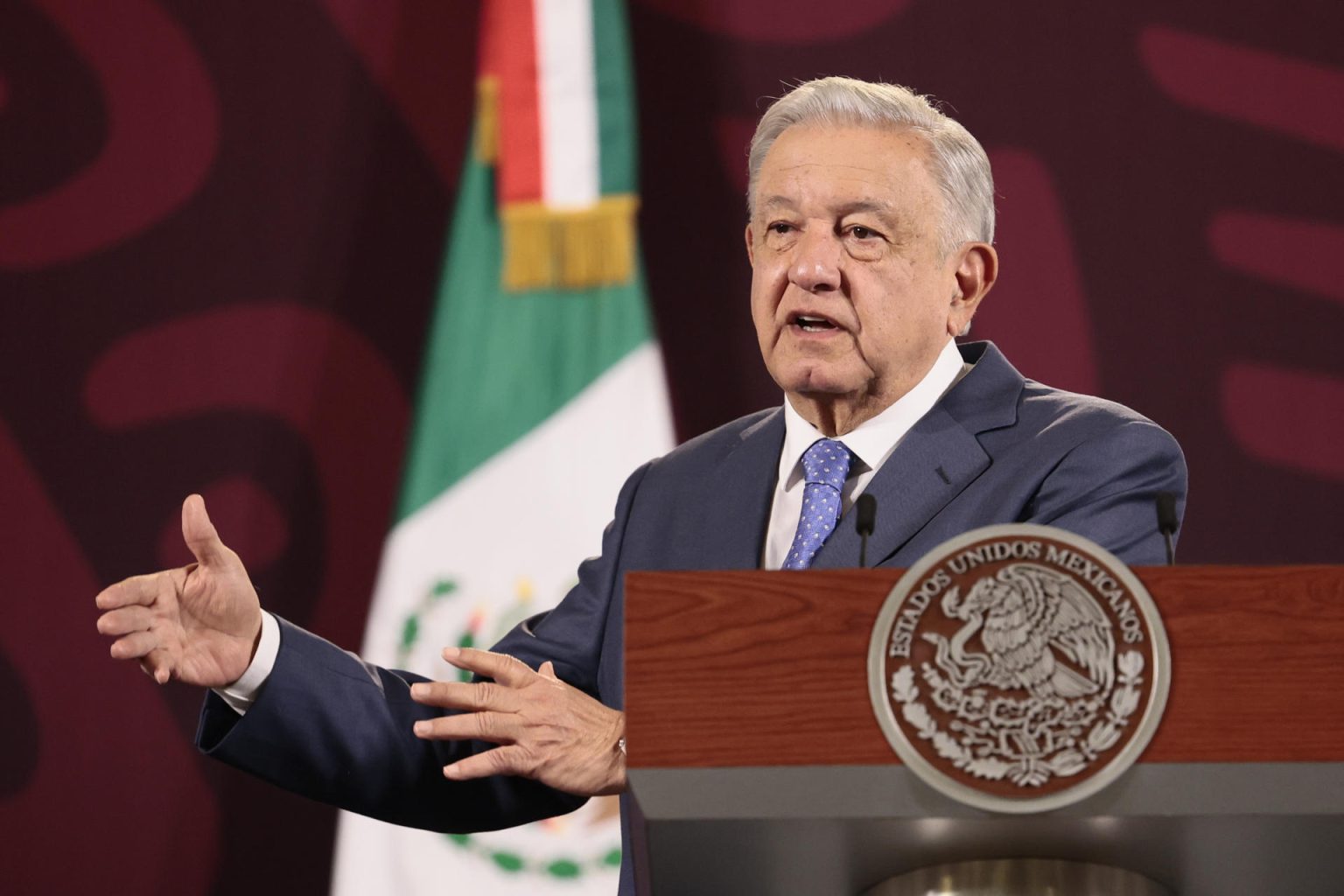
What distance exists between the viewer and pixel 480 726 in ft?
5.68

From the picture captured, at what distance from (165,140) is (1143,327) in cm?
212

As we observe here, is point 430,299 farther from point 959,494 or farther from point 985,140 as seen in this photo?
point 959,494

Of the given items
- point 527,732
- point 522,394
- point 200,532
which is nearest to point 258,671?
point 200,532

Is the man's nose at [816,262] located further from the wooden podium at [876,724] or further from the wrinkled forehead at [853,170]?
the wooden podium at [876,724]

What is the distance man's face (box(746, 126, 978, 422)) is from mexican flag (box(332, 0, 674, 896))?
1184mm

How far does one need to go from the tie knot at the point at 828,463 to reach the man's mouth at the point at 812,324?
0.16 meters

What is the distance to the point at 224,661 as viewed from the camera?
1814mm

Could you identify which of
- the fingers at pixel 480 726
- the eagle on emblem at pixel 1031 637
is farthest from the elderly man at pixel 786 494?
the eagle on emblem at pixel 1031 637

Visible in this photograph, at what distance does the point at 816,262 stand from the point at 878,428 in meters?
0.24

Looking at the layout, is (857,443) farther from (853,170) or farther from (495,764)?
(495,764)

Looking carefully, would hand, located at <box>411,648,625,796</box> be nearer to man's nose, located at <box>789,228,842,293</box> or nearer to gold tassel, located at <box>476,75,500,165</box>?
man's nose, located at <box>789,228,842,293</box>

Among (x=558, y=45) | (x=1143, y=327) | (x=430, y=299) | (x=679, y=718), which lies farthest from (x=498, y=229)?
(x=679, y=718)

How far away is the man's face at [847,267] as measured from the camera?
7.41 feet

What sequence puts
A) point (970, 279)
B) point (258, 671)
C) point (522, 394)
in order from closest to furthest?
point (258, 671) → point (970, 279) → point (522, 394)
